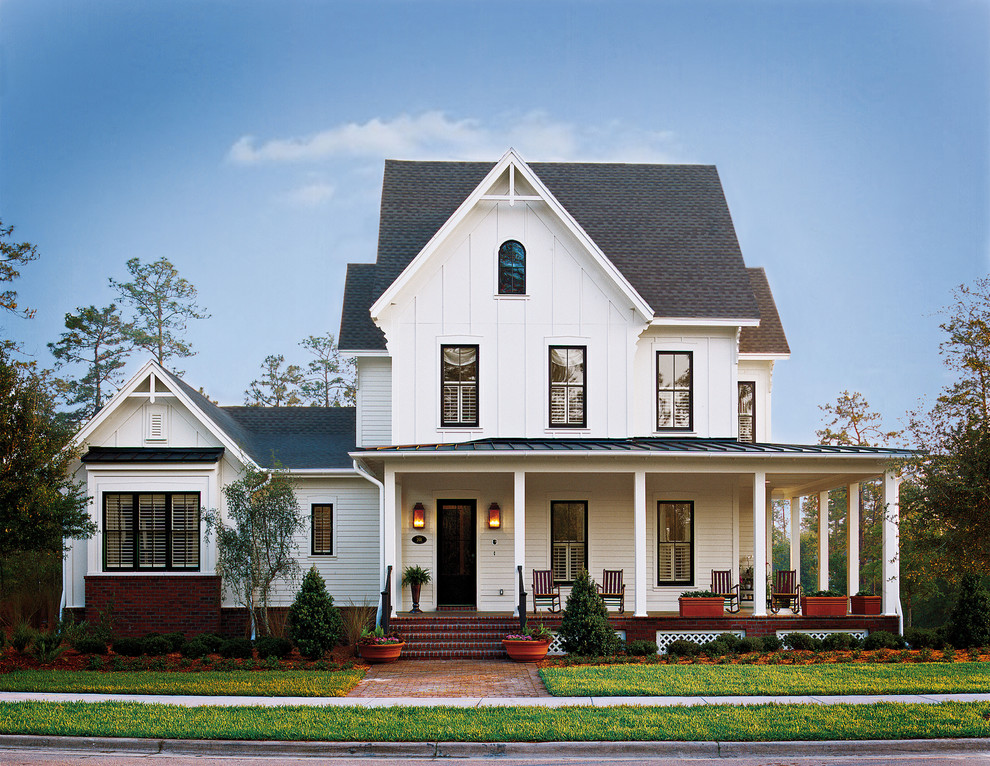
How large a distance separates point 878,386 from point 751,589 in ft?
70.3

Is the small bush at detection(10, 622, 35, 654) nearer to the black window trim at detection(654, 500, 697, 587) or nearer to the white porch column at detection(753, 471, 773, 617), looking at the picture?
the black window trim at detection(654, 500, 697, 587)

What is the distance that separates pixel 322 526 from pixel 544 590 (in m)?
5.91

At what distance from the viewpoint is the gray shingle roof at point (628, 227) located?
22.5 m

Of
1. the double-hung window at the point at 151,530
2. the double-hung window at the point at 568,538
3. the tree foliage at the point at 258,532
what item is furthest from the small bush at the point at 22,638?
the double-hung window at the point at 568,538

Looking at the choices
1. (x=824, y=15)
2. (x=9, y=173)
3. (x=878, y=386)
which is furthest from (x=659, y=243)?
(x=878, y=386)

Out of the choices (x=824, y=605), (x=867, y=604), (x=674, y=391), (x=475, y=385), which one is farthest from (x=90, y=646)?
(x=867, y=604)

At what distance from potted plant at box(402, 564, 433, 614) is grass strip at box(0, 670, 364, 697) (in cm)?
566

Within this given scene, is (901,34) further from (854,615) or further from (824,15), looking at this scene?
(854,615)

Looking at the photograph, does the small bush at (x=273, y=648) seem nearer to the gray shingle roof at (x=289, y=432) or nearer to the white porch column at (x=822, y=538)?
the gray shingle roof at (x=289, y=432)

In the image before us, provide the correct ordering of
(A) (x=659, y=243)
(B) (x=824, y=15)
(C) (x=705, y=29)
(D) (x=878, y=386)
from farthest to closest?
(D) (x=878, y=386)
(A) (x=659, y=243)
(B) (x=824, y=15)
(C) (x=705, y=29)

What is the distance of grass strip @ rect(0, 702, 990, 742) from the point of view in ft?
34.6

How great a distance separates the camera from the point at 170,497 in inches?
827

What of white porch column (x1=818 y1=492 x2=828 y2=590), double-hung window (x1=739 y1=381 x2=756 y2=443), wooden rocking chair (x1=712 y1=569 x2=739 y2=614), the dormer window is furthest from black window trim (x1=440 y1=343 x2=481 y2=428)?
white porch column (x1=818 y1=492 x2=828 y2=590)

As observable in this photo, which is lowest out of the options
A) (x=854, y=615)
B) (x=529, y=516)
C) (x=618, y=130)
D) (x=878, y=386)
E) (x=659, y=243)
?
(x=854, y=615)
